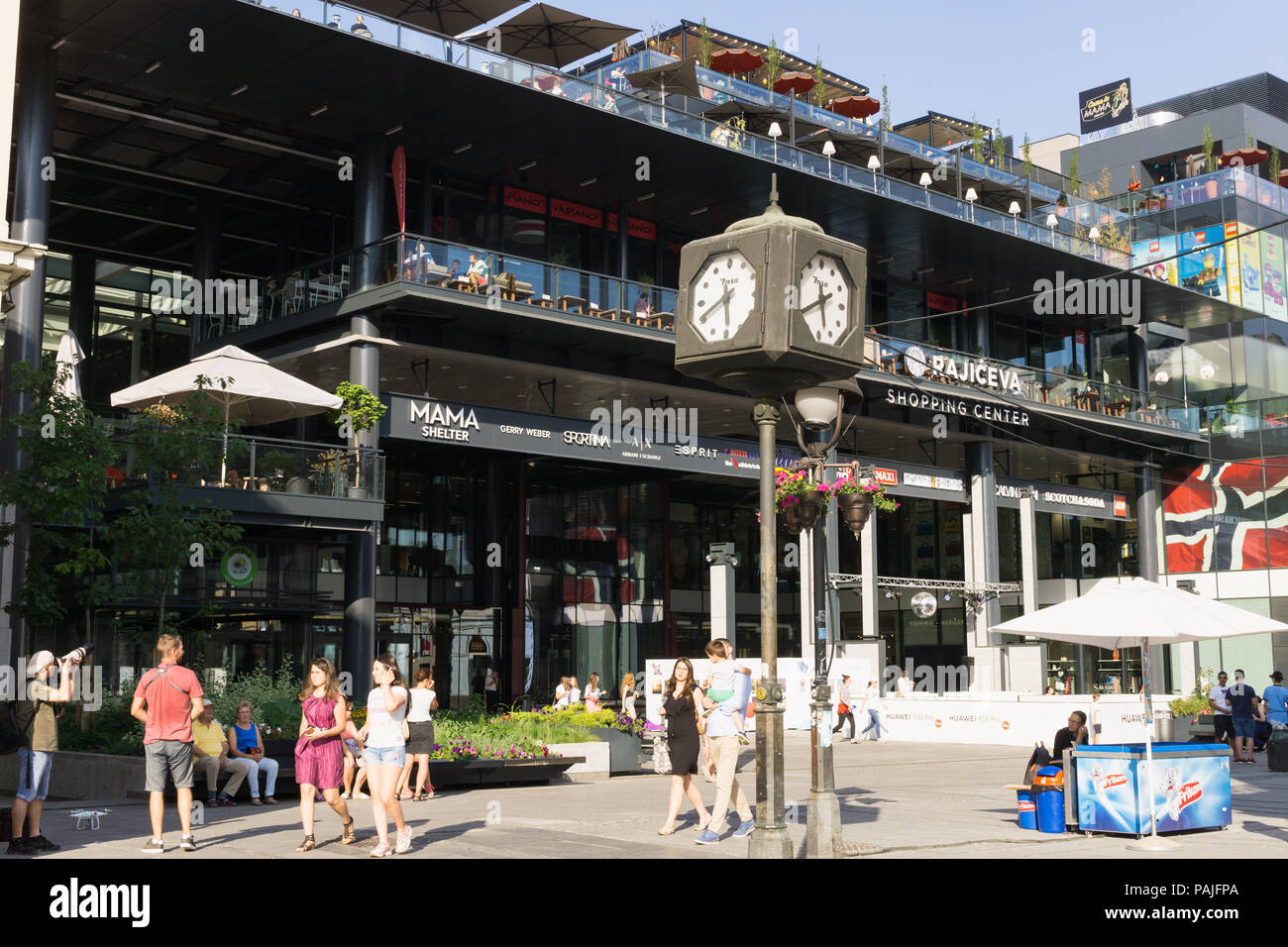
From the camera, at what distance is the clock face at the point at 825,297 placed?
9.16 metres

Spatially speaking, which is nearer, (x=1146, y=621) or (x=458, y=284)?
(x=1146, y=621)

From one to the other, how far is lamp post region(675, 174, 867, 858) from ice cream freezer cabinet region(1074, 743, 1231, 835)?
5531mm

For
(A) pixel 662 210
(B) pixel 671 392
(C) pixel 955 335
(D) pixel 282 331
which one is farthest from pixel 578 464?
(C) pixel 955 335

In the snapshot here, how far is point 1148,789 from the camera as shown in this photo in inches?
519

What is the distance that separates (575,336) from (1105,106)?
54.7m

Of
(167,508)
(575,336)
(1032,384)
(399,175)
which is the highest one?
(399,175)

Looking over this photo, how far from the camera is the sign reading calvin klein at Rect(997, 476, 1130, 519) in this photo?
4512cm

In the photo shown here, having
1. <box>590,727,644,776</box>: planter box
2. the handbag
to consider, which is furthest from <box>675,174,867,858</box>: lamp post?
the handbag

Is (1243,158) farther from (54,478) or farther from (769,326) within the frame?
(769,326)

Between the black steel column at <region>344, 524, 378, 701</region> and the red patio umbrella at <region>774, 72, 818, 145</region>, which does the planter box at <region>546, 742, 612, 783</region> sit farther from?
the red patio umbrella at <region>774, 72, 818, 145</region>

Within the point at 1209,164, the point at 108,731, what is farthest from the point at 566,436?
the point at 1209,164

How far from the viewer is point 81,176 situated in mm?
33250

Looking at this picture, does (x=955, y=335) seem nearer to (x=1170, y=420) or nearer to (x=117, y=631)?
(x=1170, y=420)
